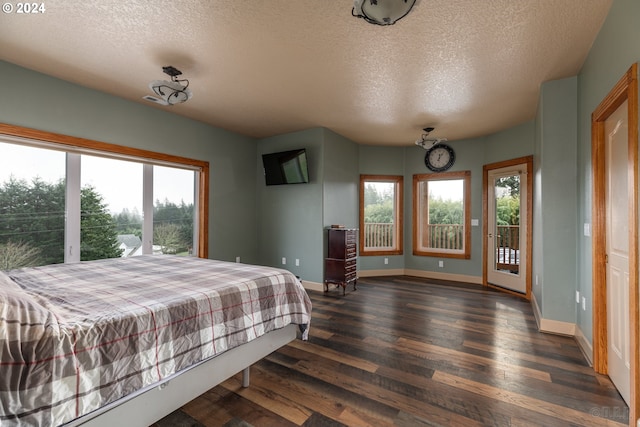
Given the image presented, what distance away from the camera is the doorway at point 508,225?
434 centimetres

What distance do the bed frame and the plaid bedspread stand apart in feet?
0.17

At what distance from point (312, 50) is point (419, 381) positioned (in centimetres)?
277

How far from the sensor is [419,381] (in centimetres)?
206

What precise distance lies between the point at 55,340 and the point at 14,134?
108 inches

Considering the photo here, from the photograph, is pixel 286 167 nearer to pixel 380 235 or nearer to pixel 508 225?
pixel 380 235

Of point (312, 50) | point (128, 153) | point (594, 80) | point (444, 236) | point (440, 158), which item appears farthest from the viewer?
point (444, 236)

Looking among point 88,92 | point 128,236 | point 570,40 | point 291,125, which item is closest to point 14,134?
point 88,92

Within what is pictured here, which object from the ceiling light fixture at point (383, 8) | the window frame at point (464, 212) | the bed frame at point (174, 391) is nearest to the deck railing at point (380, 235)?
the window frame at point (464, 212)

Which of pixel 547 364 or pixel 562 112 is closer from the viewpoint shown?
pixel 547 364

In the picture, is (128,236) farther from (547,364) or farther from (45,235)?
(547,364)

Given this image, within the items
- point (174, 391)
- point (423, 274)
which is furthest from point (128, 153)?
point (423, 274)

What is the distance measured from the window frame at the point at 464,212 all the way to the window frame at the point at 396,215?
0.26 metres

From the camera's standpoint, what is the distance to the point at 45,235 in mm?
2928

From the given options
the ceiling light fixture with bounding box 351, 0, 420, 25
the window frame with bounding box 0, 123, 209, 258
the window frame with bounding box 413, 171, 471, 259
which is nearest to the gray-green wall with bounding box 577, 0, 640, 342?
the ceiling light fixture with bounding box 351, 0, 420, 25
